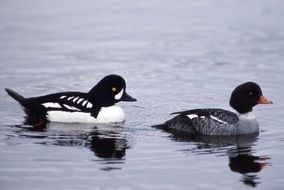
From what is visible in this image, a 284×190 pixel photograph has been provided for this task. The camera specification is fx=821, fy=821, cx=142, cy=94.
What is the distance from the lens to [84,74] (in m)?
18.8

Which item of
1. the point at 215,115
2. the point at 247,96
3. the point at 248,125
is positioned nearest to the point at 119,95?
the point at 215,115

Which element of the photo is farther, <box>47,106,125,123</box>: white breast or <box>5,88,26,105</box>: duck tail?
<box>5,88,26,105</box>: duck tail

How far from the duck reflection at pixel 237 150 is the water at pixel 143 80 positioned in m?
0.02

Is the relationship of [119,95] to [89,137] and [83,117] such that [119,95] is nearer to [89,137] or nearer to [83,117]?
[83,117]

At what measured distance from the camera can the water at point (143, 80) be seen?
38.3 feet

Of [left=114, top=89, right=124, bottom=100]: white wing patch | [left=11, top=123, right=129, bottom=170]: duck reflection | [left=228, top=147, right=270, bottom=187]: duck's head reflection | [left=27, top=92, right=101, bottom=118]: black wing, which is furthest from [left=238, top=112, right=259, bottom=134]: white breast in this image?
[left=27, top=92, right=101, bottom=118]: black wing

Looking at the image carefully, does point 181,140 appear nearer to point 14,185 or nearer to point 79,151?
point 79,151

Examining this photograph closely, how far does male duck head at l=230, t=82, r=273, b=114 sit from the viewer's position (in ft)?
49.0

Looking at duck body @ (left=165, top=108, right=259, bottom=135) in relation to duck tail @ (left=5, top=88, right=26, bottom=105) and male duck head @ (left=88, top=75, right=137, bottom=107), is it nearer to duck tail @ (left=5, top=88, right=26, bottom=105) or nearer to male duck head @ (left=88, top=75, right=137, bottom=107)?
male duck head @ (left=88, top=75, right=137, bottom=107)

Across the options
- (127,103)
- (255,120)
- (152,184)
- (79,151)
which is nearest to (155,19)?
(127,103)

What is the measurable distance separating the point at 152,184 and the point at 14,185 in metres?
1.85

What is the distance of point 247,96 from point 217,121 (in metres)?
0.81

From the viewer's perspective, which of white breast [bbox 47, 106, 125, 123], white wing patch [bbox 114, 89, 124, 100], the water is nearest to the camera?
the water

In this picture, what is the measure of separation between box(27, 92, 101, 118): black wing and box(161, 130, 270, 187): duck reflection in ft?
5.87
